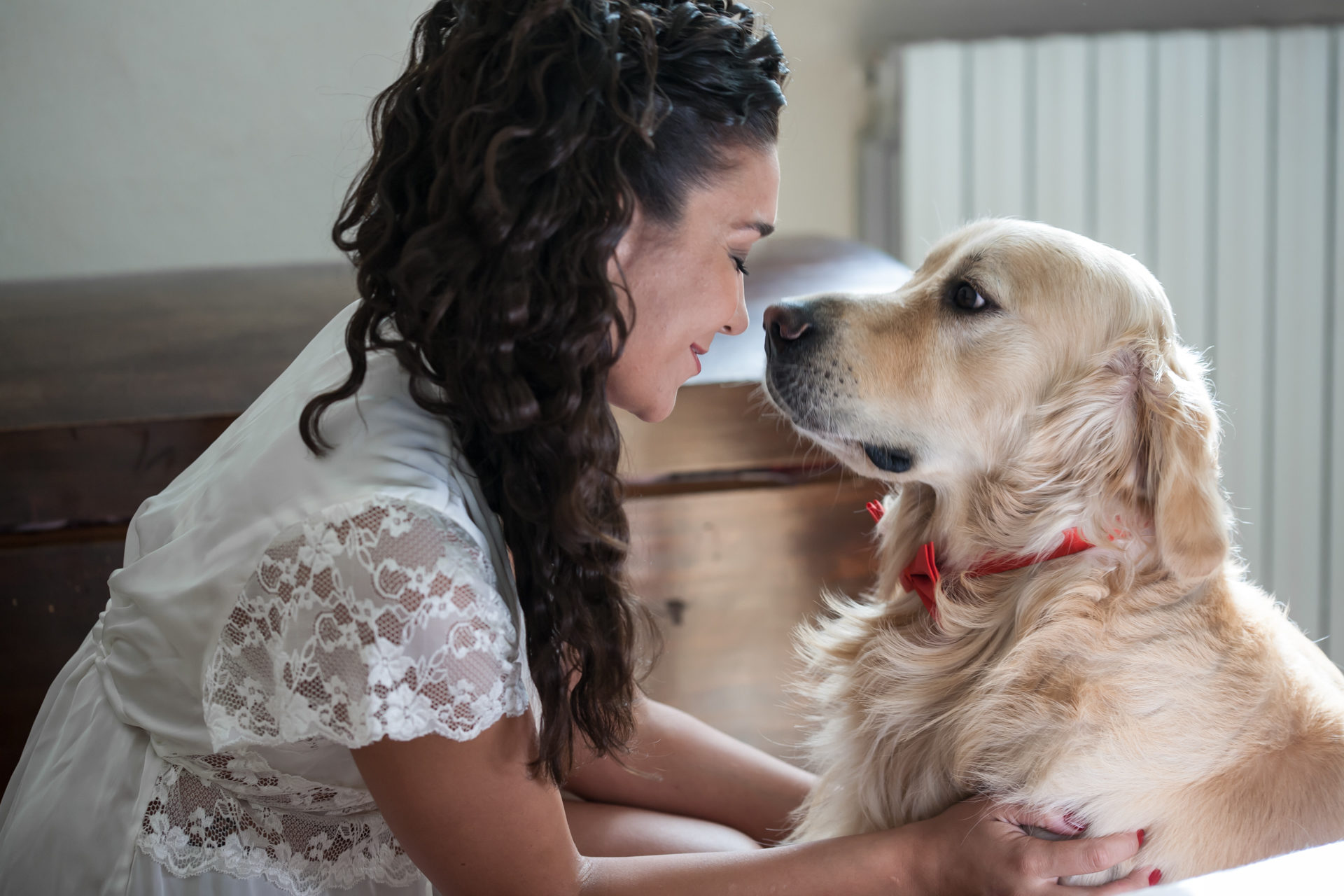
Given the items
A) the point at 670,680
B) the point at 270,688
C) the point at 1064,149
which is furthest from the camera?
the point at 1064,149

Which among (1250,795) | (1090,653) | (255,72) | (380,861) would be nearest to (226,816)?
(380,861)

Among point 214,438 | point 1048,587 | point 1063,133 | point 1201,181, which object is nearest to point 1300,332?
point 1201,181

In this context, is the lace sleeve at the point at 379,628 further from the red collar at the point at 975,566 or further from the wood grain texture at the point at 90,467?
the wood grain texture at the point at 90,467

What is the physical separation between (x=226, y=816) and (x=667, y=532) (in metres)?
0.65

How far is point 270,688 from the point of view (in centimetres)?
77

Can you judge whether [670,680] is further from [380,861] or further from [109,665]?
[109,665]

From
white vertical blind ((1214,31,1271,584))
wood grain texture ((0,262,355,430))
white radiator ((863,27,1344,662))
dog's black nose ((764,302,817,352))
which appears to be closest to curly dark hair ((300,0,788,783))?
dog's black nose ((764,302,817,352))

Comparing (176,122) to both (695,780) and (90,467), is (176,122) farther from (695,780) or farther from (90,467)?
(695,780)

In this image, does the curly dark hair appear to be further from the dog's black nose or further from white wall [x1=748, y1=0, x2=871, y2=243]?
white wall [x1=748, y1=0, x2=871, y2=243]

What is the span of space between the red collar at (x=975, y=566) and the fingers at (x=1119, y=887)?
0.86ft

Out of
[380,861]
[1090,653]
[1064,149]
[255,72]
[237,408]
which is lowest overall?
[380,861]

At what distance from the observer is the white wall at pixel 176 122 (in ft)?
6.61

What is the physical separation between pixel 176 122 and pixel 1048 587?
1.96 metres

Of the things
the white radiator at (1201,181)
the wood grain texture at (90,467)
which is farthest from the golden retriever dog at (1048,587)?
the white radiator at (1201,181)
